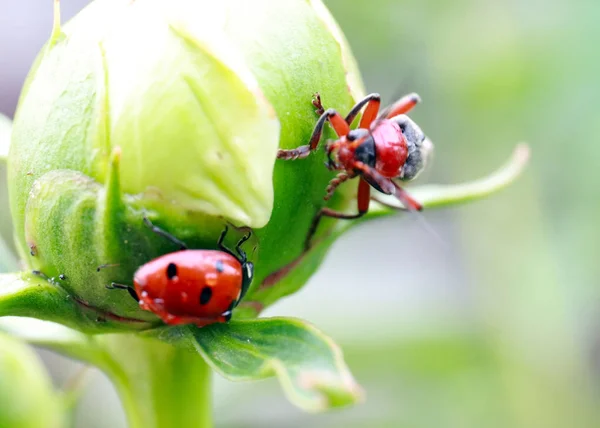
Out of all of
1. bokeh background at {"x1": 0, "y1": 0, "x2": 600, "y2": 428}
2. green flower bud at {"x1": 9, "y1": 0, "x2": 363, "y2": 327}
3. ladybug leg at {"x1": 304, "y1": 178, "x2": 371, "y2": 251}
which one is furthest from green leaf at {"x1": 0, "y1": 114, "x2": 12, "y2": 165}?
bokeh background at {"x1": 0, "y1": 0, "x2": 600, "y2": 428}

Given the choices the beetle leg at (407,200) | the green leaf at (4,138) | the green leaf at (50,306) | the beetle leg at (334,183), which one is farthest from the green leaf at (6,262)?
the beetle leg at (407,200)

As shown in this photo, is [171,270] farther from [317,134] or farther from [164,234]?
[317,134]

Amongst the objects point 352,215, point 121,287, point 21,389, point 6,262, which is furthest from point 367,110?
point 21,389

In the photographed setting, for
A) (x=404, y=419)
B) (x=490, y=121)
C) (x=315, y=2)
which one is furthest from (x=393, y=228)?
(x=315, y=2)

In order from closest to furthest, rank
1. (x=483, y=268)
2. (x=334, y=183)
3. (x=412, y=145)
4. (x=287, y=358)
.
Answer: (x=287, y=358)
(x=334, y=183)
(x=412, y=145)
(x=483, y=268)

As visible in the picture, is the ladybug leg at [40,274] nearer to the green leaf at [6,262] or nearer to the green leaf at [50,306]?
the green leaf at [50,306]

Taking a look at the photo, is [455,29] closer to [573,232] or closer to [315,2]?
[573,232]

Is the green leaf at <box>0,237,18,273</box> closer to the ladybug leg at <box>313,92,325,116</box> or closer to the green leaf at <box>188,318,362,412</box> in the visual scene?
the green leaf at <box>188,318,362,412</box>
